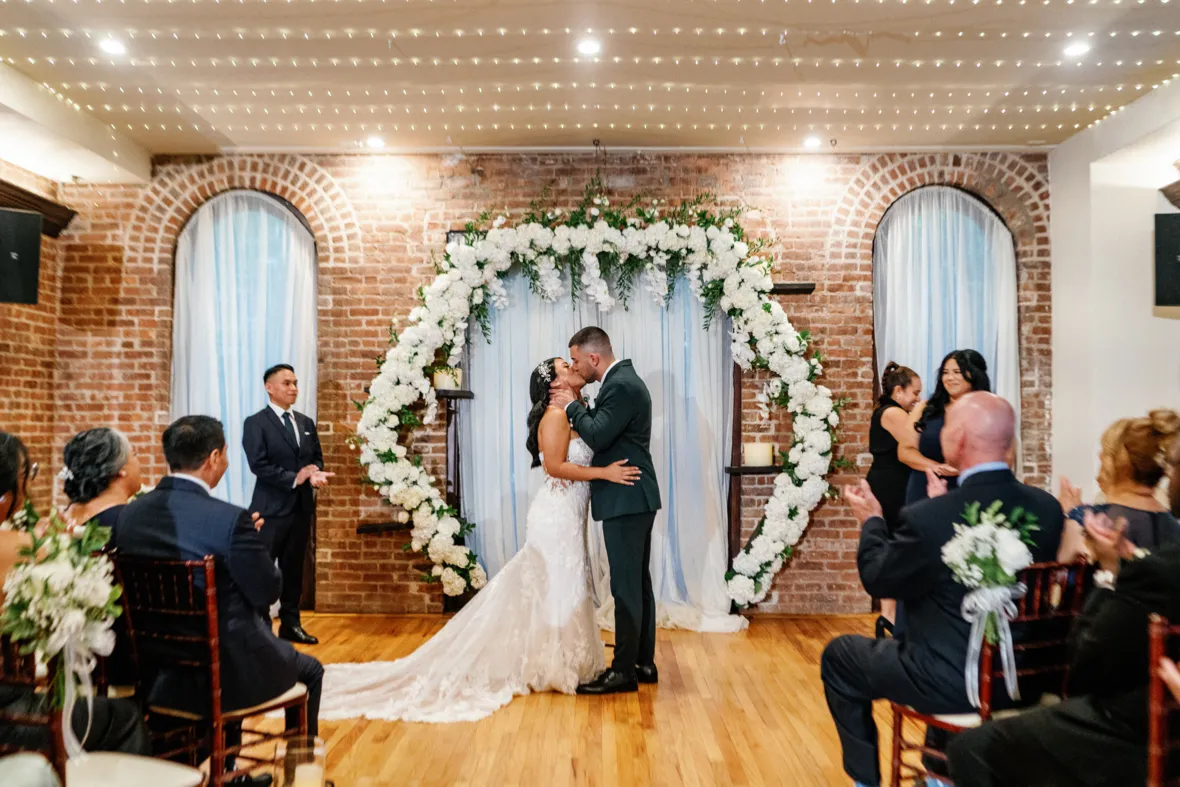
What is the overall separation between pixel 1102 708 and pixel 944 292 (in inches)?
185

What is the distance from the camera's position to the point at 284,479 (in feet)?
17.1

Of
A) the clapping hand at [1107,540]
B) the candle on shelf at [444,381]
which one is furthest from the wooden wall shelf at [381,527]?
the clapping hand at [1107,540]

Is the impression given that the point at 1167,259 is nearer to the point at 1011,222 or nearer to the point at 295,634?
the point at 1011,222

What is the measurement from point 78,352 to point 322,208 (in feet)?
6.76

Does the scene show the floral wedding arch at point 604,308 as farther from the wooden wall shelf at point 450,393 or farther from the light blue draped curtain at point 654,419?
the light blue draped curtain at point 654,419

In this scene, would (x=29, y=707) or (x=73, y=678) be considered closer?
(x=73, y=678)

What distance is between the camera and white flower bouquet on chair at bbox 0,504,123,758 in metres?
2.02

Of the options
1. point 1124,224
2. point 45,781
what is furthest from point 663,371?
point 45,781

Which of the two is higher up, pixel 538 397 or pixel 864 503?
pixel 538 397

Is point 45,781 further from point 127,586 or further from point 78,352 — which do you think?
point 78,352

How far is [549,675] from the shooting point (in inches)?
169

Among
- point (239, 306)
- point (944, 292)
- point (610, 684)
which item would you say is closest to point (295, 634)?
point (610, 684)

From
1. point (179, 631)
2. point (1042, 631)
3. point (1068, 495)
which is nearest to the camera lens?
point (1042, 631)

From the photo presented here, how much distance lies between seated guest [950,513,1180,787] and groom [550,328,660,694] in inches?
94.5
